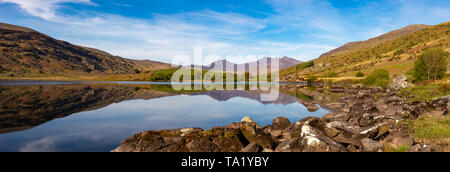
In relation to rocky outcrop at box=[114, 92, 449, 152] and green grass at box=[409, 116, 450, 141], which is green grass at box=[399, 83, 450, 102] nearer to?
green grass at box=[409, 116, 450, 141]

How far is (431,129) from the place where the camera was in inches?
590

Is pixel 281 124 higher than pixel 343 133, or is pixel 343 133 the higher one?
pixel 343 133

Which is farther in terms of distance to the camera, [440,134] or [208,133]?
[208,133]

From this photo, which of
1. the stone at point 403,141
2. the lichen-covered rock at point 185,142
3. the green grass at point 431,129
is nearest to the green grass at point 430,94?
the green grass at point 431,129

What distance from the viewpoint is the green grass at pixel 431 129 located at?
1357cm

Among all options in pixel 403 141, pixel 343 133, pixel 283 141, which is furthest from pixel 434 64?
pixel 283 141

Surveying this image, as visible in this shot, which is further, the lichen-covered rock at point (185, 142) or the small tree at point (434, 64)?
the small tree at point (434, 64)

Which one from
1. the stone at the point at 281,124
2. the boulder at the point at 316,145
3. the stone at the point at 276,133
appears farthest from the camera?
the stone at the point at 281,124

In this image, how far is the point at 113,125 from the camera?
2484 cm

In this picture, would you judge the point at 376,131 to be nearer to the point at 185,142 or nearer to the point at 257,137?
the point at 257,137

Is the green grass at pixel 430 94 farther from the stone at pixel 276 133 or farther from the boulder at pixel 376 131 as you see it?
the stone at pixel 276 133
